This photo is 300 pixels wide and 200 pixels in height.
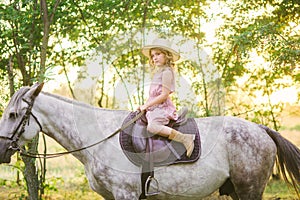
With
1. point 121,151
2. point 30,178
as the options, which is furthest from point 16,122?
point 30,178

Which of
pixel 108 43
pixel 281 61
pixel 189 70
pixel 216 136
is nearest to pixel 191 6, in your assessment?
pixel 189 70

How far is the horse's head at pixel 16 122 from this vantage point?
3.55 meters

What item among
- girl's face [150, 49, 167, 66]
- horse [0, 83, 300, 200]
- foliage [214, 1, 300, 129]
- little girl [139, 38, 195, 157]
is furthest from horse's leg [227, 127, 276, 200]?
foliage [214, 1, 300, 129]

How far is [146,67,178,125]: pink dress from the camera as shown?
3654mm

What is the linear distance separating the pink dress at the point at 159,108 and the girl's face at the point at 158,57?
0.26 feet

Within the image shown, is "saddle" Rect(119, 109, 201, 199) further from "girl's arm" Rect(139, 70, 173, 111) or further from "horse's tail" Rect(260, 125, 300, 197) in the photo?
"horse's tail" Rect(260, 125, 300, 197)

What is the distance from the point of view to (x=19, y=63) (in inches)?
262

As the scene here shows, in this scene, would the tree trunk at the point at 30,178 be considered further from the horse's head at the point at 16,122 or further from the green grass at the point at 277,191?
the green grass at the point at 277,191

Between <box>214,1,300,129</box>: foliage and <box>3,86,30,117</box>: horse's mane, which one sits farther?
<box>214,1,300,129</box>: foliage

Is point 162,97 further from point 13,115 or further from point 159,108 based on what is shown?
point 13,115

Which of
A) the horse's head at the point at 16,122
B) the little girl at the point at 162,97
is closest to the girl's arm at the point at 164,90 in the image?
the little girl at the point at 162,97

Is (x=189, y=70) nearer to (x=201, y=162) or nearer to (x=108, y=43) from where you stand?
(x=108, y=43)

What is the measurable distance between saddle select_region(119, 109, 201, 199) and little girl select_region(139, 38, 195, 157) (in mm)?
65

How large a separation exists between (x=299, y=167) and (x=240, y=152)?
2.31 feet
